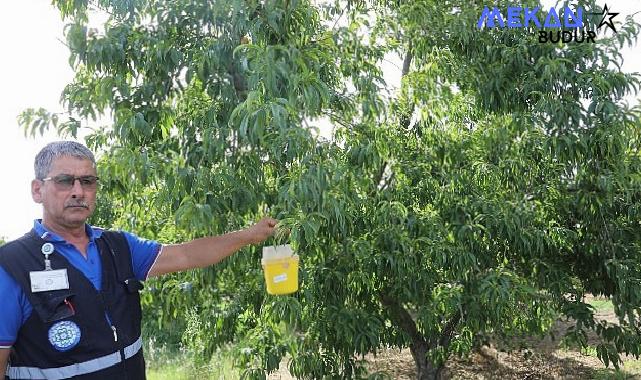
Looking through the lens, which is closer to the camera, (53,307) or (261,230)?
(53,307)

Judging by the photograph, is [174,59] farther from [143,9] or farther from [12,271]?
[12,271]

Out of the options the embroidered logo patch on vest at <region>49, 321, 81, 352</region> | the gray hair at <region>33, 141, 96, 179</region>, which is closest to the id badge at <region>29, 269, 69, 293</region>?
the embroidered logo patch on vest at <region>49, 321, 81, 352</region>

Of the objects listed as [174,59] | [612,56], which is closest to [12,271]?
[174,59]

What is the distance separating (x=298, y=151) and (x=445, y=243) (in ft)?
4.81

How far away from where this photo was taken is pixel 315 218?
2.56 metres

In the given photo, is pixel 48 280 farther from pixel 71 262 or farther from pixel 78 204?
pixel 78 204

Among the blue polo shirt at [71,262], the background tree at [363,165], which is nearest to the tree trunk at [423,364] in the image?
the background tree at [363,165]

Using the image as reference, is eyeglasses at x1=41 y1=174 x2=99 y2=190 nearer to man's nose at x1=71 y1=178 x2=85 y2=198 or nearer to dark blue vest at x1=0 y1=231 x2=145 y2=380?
man's nose at x1=71 y1=178 x2=85 y2=198

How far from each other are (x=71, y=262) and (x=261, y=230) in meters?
0.80

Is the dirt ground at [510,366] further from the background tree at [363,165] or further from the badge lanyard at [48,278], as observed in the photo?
the badge lanyard at [48,278]

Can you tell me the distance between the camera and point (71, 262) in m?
1.95

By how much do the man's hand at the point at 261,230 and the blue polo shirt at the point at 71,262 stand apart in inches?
14.5

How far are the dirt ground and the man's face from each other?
16.0ft

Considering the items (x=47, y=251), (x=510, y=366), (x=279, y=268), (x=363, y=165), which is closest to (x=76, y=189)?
(x=47, y=251)
